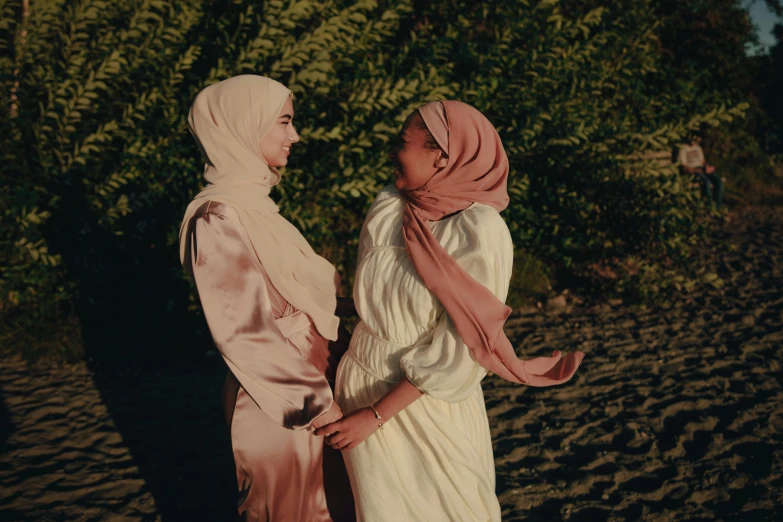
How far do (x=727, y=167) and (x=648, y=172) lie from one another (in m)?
9.16

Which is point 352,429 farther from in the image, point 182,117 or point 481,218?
point 182,117

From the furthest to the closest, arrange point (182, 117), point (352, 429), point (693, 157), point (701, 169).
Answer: point (693, 157)
point (701, 169)
point (182, 117)
point (352, 429)

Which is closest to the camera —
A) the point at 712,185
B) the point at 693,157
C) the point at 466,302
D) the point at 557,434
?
the point at 466,302

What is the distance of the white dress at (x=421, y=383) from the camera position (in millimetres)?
1938

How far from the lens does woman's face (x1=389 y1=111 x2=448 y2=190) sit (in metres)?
2.05

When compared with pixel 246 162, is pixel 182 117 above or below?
above

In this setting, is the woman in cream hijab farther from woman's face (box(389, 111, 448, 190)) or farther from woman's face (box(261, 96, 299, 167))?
woman's face (box(389, 111, 448, 190))

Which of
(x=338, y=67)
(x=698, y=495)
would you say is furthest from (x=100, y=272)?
(x=698, y=495)

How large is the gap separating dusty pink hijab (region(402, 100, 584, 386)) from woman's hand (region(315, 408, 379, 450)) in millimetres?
377

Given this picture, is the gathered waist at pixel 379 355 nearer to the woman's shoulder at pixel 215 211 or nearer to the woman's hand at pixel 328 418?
the woman's hand at pixel 328 418

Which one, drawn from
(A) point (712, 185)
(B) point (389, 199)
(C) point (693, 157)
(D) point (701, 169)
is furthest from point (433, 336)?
(C) point (693, 157)

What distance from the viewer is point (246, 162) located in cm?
207

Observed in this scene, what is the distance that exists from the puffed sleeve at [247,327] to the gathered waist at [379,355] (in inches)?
7.5

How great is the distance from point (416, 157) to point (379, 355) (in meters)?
0.63
